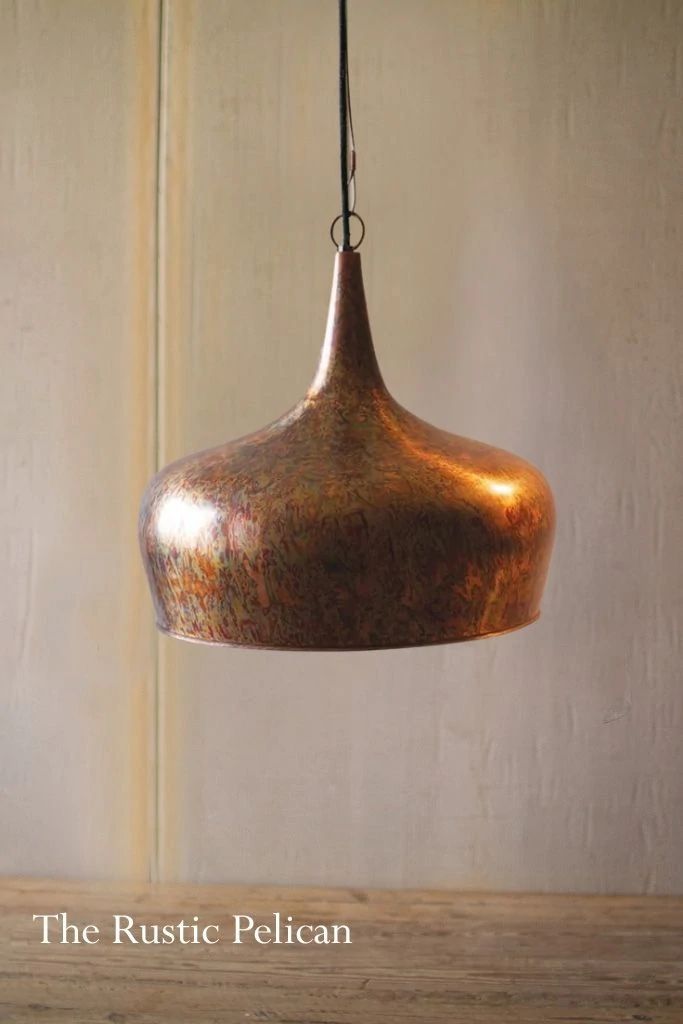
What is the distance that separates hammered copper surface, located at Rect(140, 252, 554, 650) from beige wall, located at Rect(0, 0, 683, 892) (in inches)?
48.6

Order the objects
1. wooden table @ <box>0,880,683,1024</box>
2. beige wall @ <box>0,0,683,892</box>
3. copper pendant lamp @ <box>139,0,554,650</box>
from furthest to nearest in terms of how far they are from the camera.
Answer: beige wall @ <box>0,0,683,892</box>
wooden table @ <box>0,880,683,1024</box>
copper pendant lamp @ <box>139,0,554,650</box>

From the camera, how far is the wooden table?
1.53m

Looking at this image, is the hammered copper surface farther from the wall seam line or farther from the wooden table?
the wall seam line

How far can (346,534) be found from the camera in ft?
2.08

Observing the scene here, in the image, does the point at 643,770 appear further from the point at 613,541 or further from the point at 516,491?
the point at 516,491

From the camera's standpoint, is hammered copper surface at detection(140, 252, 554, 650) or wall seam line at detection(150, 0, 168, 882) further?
wall seam line at detection(150, 0, 168, 882)

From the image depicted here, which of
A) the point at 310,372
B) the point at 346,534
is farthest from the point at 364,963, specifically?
the point at 346,534

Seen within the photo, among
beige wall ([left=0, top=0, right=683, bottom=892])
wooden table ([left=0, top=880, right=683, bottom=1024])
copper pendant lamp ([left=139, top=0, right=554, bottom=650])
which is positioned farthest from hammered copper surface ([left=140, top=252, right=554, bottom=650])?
beige wall ([left=0, top=0, right=683, bottom=892])

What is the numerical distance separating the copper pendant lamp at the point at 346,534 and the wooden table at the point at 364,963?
3.43 feet

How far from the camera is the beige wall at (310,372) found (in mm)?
1915

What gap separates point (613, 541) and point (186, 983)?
3.55ft

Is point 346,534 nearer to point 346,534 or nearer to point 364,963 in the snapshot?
point 346,534

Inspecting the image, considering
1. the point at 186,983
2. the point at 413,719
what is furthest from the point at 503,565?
the point at 413,719

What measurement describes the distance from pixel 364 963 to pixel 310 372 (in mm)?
1066
